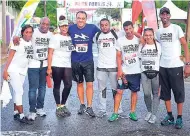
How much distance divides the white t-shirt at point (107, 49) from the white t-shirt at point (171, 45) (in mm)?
1035

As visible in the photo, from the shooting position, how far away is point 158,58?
258 inches

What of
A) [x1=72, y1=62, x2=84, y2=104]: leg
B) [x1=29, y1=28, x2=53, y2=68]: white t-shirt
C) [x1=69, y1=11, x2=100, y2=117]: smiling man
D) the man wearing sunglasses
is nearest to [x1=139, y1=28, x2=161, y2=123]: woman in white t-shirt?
the man wearing sunglasses

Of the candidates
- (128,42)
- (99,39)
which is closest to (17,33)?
(99,39)

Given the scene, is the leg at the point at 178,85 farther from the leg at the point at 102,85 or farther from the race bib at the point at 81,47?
the race bib at the point at 81,47

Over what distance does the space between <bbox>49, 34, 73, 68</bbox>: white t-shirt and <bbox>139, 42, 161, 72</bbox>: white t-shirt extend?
140 cm

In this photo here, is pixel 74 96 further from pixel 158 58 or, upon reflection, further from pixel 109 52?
pixel 158 58

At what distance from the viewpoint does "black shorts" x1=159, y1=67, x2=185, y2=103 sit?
252 inches

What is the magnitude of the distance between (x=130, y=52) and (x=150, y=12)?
1.97 m

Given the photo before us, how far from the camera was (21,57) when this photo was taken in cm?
660

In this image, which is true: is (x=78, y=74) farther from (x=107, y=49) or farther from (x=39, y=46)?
(x=39, y=46)

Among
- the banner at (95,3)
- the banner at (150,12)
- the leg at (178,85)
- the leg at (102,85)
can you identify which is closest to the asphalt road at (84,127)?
the leg at (178,85)

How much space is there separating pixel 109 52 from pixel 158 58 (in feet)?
3.23

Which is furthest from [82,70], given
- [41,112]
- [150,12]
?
[150,12]

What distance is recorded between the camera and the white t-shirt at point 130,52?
683 cm
